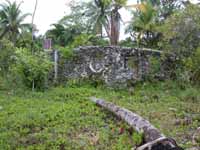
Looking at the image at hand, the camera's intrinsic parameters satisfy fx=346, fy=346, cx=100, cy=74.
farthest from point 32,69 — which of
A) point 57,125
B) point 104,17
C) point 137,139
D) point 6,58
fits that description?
point 104,17

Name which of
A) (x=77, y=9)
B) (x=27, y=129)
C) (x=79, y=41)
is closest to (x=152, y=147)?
(x=27, y=129)

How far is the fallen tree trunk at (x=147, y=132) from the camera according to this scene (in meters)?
4.49

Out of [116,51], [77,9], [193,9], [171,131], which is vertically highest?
[77,9]

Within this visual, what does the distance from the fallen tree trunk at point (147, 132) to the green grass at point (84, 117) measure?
143 millimetres

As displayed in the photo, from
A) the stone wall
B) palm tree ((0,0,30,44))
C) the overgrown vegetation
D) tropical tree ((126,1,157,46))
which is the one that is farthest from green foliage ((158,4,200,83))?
palm tree ((0,0,30,44))

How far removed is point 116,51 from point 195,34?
2.60 m

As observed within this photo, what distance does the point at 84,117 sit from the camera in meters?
7.03

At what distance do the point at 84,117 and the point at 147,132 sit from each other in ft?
6.81

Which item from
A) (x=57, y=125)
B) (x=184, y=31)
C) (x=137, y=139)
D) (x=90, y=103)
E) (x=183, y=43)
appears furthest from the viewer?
(x=183, y=43)

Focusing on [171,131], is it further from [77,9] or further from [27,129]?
[77,9]

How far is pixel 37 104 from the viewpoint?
27.1 feet

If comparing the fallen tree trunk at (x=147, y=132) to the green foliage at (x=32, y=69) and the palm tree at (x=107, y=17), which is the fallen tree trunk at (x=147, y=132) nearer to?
the green foliage at (x=32, y=69)

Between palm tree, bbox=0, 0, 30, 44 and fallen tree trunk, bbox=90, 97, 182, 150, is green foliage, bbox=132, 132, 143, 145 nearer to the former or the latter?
fallen tree trunk, bbox=90, 97, 182, 150

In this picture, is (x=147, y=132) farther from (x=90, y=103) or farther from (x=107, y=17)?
(x=107, y=17)
